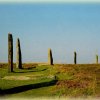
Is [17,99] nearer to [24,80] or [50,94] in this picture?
[50,94]

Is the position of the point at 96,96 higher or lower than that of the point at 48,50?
lower

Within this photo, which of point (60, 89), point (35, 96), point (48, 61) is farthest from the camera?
point (48, 61)

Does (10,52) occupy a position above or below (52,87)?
above

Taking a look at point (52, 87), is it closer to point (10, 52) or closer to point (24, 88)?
point (24, 88)

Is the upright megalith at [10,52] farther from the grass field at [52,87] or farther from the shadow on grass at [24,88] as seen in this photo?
the shadow on grass at [24,88]

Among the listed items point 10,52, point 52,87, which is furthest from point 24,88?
point 10,52

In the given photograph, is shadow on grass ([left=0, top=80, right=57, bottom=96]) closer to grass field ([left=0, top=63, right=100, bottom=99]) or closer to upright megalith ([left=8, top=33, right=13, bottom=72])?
grass field ([left=0, top=63, right=100, bottom=99])

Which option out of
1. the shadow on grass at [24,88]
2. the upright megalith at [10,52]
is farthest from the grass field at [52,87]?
the upright megalith at [10,52]

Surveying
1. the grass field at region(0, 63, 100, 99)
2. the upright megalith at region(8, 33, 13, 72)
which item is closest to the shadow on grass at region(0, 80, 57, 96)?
the grass field at region(0, 63, 100, 99)

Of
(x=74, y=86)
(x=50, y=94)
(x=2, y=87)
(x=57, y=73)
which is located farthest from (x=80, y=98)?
(x=57, y=73)

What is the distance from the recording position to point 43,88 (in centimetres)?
1662

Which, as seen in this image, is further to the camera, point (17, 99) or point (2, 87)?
point (2, 87)

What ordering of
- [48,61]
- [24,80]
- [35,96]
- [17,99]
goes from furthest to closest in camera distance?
[48,61], [24,80], [35,96], [17,99]

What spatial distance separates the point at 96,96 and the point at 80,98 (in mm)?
796
